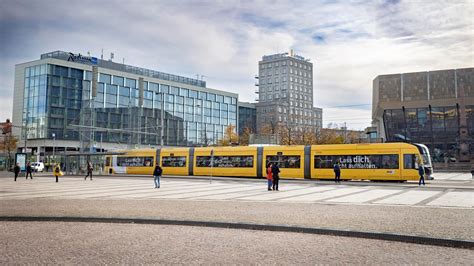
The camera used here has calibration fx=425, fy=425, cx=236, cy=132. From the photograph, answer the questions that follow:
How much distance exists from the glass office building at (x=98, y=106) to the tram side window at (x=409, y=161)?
Answer: 124 feet

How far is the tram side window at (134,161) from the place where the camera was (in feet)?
147

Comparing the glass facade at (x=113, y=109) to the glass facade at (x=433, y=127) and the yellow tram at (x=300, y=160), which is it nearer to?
the yellow tram at (x=300, y=160)

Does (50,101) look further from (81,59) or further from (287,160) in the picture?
(287,160)

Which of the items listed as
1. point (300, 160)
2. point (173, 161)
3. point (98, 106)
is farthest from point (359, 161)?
point (98, 106)

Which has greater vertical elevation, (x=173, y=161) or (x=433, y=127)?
(x=433, y=127)

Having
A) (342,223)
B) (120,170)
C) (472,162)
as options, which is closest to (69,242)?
(342,223)

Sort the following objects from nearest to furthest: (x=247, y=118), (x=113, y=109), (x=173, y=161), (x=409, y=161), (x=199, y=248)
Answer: (x=199, y=248) < (x=409, y=161) < (x=173, y=161) < (x=113, y=109) < (x=247, y=118)

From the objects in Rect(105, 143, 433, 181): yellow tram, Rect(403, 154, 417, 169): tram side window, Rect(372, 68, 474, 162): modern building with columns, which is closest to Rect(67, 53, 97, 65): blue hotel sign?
Rect(105, 143, 433, 181): yellow tram

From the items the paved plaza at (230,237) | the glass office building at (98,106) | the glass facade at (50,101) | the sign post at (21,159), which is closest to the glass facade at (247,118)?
the glass office building at (98,106)

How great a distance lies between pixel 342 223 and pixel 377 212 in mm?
2854

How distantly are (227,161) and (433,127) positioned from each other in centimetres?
3477

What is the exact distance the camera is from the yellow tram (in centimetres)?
3003

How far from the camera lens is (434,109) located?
58.7m

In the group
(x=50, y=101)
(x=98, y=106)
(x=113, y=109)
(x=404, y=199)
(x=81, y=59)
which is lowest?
(x=404, y=199)
